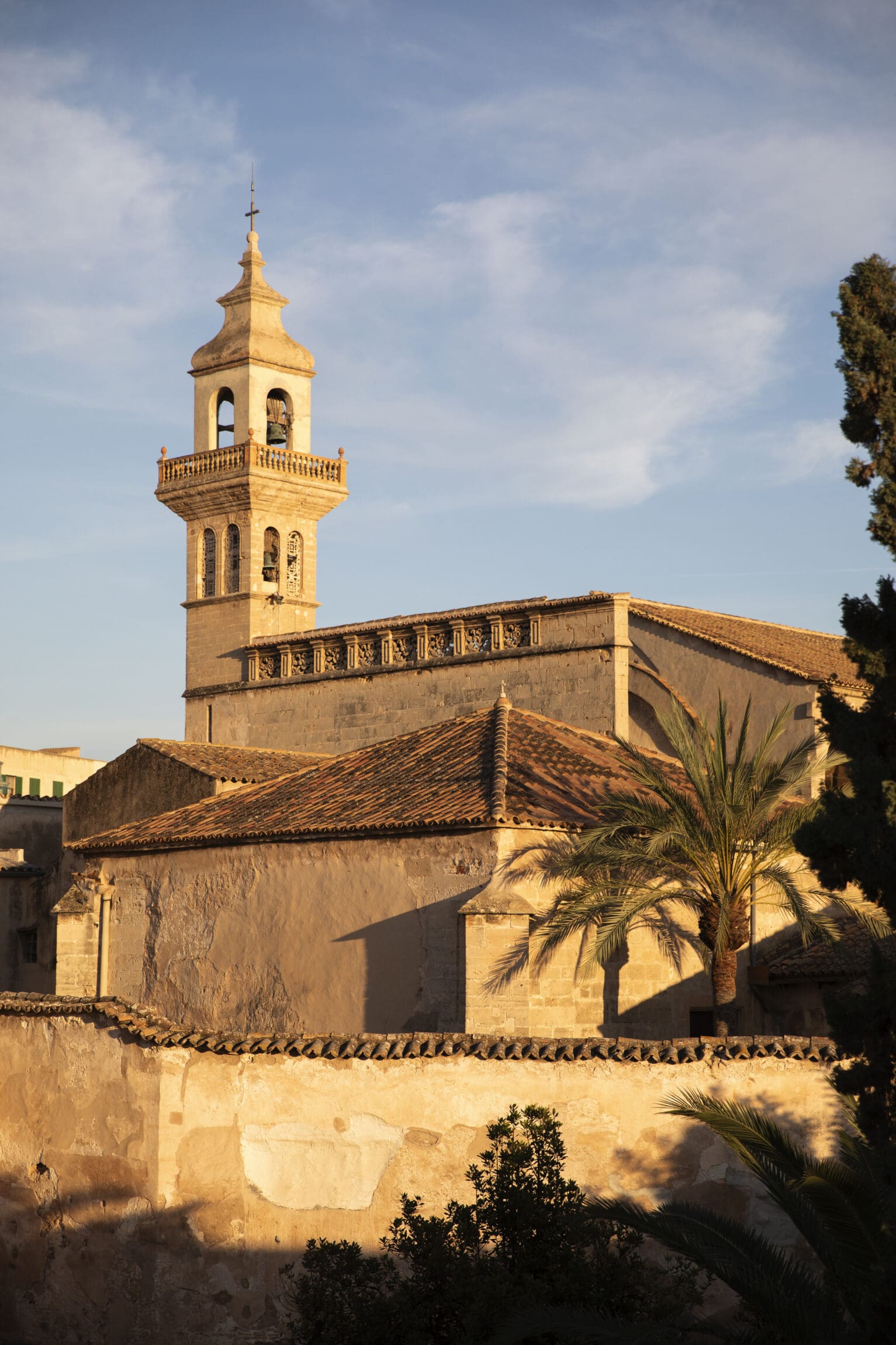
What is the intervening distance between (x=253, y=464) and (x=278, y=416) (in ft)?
7.42

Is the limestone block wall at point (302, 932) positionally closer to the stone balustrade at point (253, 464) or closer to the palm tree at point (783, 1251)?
the palm tree at point (783, 1251)

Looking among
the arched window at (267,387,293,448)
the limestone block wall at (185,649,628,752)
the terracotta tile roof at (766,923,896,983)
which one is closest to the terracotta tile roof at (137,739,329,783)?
the limestone block wall at (185,649,628,752)

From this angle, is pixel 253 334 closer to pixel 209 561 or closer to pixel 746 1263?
pixel 209 561

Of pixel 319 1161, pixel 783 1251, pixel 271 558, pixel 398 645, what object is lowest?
pixel 783 1251

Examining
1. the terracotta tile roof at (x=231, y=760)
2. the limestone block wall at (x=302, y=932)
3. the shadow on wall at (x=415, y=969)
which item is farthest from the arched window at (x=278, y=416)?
the shadow on wall at (x=415, y=969)

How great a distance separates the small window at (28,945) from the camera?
28.8 metres

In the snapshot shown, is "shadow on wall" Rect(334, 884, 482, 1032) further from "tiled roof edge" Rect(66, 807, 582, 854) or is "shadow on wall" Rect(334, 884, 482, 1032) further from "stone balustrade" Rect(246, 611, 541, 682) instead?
"stone balustrade" Rect(246, 611, 541, 682)

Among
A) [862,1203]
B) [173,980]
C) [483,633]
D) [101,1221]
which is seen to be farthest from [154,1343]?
[483,633]

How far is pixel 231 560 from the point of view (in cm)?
3716

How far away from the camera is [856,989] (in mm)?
18766

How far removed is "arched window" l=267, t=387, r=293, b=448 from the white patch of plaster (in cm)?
2661

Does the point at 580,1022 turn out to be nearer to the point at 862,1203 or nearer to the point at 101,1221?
the point at 101,1221

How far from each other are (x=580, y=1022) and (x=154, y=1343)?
703cm

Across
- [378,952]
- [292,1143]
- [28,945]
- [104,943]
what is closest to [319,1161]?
[292,1143]
